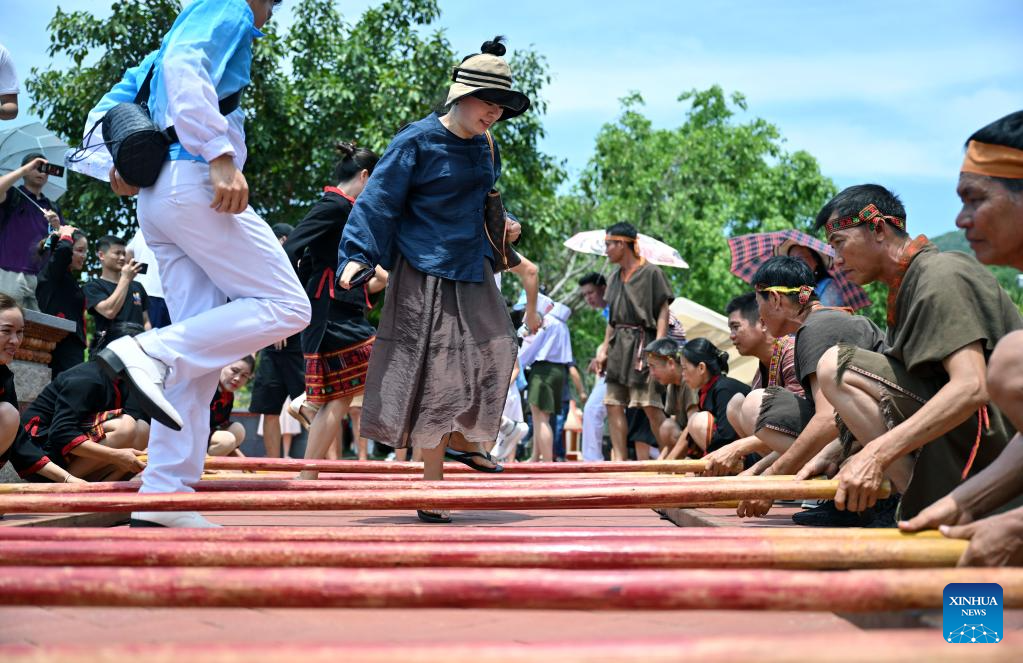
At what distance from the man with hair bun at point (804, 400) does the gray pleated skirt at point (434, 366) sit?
1195mm

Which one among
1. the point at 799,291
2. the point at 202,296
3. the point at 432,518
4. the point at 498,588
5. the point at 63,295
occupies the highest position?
the point at 63,295

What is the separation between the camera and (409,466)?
19.7ft

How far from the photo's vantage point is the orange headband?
2486 mm

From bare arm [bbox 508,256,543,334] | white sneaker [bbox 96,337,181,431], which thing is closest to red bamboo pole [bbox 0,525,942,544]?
white sneaker [bbox 96,337,181,431]

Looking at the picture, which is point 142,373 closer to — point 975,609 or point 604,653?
point 604,653

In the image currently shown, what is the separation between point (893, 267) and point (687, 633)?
178cm

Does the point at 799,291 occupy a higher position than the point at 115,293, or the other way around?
the point at 115,293

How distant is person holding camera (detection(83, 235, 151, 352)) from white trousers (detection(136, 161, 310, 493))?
4392 millimetres

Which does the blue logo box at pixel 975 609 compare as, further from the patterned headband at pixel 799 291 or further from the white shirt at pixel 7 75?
the white shirt at pixel 7 75

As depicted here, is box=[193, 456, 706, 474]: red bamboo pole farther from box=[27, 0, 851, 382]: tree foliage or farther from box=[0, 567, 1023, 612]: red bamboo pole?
box=[27, 0, 851, 382]: tree foliage

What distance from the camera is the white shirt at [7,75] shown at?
5.95 metres

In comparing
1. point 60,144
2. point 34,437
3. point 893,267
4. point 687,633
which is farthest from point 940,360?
point 60,144

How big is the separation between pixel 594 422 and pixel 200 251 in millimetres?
7333

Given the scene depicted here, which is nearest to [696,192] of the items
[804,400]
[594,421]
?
[594,421]
